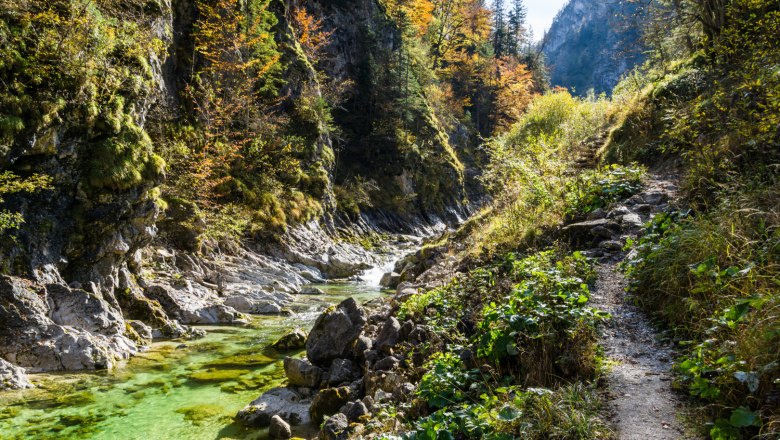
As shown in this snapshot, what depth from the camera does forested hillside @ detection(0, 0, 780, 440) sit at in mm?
3953

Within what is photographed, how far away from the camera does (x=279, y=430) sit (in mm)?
6195

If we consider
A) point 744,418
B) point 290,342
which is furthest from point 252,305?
point 744,418

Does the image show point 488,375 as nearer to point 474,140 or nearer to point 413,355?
point 413,355

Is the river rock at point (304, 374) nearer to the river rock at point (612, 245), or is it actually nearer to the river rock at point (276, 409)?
the river rock at point (276, 409)

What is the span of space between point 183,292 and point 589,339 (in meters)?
12.5

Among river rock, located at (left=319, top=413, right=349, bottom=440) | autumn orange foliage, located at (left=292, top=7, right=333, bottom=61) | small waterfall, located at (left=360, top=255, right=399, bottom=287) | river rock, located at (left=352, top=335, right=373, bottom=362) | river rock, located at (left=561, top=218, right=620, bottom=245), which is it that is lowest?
small waterfall, located at (left=360, top=255, right=399, bottom=287)

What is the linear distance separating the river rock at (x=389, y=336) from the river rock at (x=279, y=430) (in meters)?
1.91

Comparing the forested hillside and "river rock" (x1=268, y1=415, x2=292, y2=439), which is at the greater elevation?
the forested hillside

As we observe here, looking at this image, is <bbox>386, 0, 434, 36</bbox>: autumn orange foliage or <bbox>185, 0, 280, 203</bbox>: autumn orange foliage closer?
<bbox>185, 0, 280, 203</bbox>: autumn orange foliage

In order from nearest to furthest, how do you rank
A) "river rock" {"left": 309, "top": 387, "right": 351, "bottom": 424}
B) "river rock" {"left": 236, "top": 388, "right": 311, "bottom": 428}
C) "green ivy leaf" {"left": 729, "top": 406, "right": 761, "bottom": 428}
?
"green ivy leaf" {"left": 729, "top": 406, "right": 761, "bottom": 428} → "river rock" {"left": 309, "top": 387, "right": 351, "bottom": 424} → "river rock" {"left": 236, "top": 388, "right": 311, "bottom": 428}

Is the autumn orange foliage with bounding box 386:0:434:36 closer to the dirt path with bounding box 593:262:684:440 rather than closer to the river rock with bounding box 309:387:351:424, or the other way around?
the river rock with bounding box 309:387:351:424

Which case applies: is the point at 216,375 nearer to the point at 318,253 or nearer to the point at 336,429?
the point at 336,429

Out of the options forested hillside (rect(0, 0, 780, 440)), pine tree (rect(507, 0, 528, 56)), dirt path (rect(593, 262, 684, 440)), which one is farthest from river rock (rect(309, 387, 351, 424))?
pine tree (rect(507, 0, 528, 56))

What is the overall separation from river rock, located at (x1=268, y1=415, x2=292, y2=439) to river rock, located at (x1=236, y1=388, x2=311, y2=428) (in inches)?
13.2
